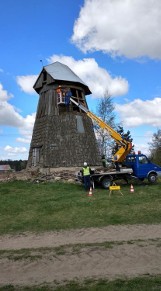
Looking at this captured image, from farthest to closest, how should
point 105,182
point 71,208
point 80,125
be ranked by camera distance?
1. point 80,125
2. point 105,182
3. point 71,208

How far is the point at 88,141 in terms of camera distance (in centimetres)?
3359

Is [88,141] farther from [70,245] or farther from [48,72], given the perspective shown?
[70,245]

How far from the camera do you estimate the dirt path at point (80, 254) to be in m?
8.41

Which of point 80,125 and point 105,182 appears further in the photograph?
point 80,125

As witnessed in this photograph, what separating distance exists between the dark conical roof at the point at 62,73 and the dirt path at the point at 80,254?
71.3 feet

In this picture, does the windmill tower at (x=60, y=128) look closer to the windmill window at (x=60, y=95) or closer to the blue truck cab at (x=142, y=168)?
the windmill window at (x=60, y=95)

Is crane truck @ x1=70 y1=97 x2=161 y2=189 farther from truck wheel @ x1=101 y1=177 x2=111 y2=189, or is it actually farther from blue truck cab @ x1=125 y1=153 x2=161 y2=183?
truck wheel @ x1=101 y1=177 x2=111 y2=189

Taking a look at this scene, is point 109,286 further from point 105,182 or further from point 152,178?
point 152,178

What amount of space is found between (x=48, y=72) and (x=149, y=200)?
60.4 feet

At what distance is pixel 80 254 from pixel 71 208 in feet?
24.8

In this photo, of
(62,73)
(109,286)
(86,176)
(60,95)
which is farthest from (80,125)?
(109,286)

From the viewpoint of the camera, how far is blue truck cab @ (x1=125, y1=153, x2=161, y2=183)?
25.5 meters

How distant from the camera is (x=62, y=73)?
1351 inches

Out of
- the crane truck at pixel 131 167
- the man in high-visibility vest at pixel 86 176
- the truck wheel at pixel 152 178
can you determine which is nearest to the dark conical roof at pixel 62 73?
the crane truck at pixel 131 167
